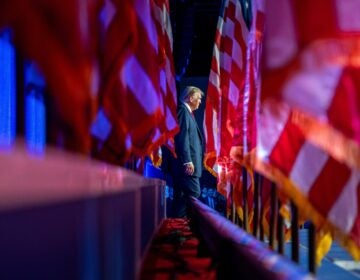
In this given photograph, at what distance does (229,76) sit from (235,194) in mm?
804

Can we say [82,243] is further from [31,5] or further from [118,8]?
[118,8]

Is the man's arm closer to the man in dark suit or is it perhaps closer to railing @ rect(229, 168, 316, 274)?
the man in dark suit

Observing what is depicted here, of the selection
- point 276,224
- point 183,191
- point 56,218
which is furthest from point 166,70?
point 56,218

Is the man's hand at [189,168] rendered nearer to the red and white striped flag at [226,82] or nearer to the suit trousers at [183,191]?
the suit trousers at [183,191]

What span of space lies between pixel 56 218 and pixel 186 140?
5032 millimetres

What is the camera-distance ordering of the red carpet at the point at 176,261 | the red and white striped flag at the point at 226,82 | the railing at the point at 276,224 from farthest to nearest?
the red and white striped flag at the point at 226,82 < the red carpet at the point at 176,261 < the railing at the point at 276,224

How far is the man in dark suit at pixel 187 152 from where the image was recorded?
19.1 ft

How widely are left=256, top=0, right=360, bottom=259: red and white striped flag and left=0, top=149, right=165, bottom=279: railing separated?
537 mm

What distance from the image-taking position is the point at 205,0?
351 inches

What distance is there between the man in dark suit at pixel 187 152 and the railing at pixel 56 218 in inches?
178

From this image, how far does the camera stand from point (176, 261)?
2602mm

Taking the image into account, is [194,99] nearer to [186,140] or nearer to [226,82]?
[186,140]

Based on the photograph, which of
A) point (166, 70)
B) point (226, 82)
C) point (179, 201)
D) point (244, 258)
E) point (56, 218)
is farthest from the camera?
point (179, 201)

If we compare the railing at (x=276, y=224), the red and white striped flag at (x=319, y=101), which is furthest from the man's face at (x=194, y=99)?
the red and white striped flag at (x=319, y=101)
